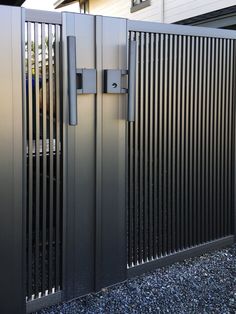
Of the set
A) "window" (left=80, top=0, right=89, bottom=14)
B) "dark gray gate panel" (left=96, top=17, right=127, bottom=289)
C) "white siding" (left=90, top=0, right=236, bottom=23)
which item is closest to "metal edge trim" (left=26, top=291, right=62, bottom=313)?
"dark gray gate panel" (left=96, top=17, right=127, bottom=289)

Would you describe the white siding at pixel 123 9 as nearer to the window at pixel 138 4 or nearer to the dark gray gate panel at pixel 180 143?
the window at pixel 138 4

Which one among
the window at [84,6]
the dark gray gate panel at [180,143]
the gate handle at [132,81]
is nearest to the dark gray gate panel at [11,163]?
the gate handle at [132,81]

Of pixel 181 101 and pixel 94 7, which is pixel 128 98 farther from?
pixel 94 7

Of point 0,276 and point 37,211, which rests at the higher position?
point 37,211

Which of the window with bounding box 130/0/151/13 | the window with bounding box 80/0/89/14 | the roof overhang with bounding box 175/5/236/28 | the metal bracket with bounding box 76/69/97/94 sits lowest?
the metal bracket with bounding box 76/69/97/94

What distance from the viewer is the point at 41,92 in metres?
2.38

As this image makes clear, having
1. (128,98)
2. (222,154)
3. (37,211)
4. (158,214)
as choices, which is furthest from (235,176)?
(37,211)

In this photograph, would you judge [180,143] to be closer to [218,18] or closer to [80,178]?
[80,178]

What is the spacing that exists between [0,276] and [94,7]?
357 inches

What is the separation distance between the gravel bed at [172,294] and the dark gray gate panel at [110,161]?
0.44 feet

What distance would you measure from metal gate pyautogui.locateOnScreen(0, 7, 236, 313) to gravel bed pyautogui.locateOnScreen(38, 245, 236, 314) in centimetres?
8

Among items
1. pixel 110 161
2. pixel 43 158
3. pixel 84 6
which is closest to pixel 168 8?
pixel 84 6

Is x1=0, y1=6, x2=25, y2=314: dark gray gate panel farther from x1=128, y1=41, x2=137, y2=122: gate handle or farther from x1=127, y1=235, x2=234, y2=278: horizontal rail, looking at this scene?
x1=127, y1=235, x2=234, y2=278: horizontal rail

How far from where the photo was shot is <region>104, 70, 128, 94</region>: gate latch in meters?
2.55
